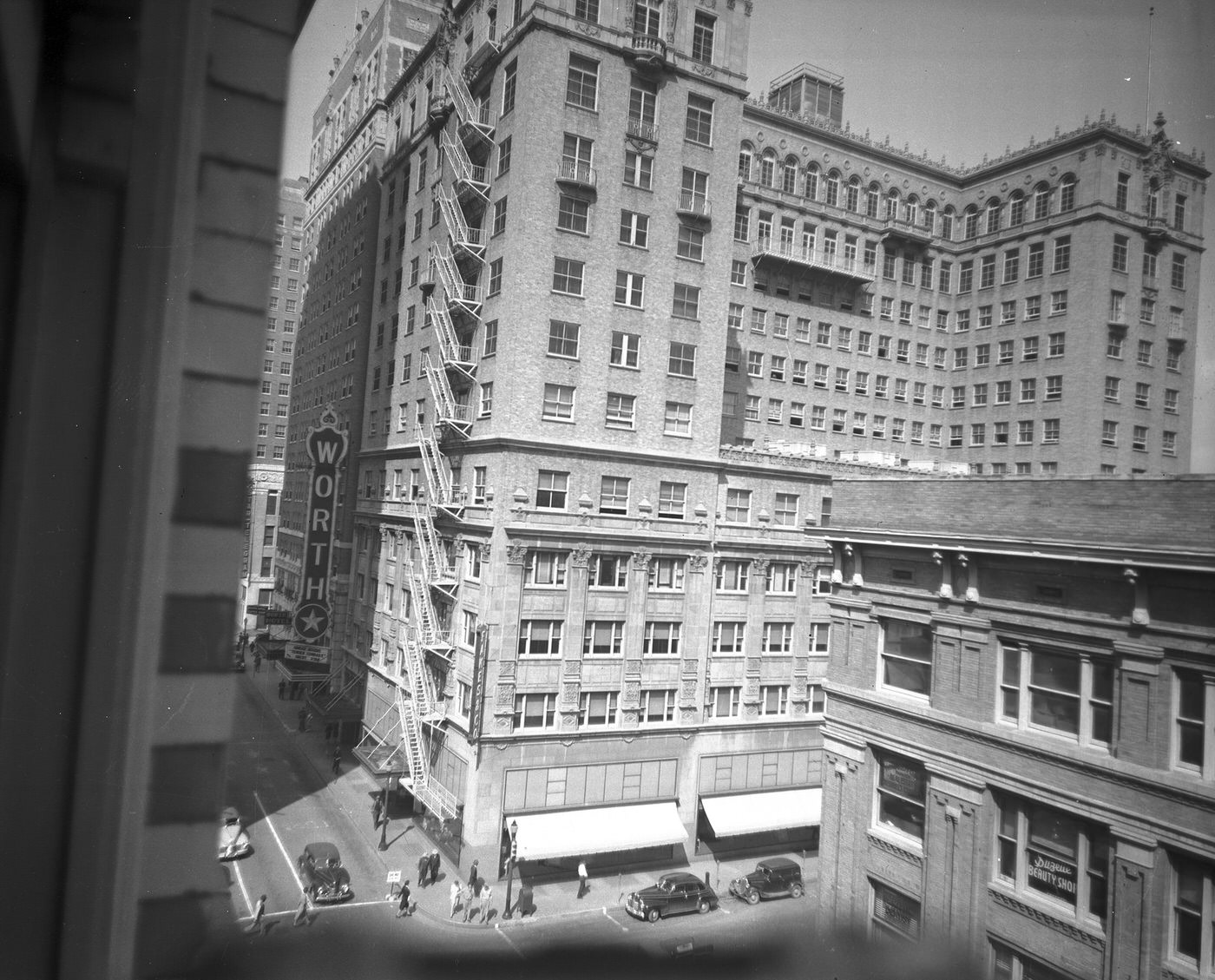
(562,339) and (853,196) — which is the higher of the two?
(853,196)

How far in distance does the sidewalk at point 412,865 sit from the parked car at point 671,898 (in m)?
0.37

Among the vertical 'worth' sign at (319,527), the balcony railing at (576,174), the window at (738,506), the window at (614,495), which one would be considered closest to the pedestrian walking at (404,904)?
the vertical 'worth' sign at (319,527)

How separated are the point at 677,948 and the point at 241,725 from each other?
4697 millimetres

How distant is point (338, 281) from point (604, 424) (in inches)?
216

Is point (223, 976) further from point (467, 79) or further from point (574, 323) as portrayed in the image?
point (467, 79)

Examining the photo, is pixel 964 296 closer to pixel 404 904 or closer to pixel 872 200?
pixel 872 200

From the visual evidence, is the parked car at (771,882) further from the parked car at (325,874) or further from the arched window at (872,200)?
the arched window at (872,200)

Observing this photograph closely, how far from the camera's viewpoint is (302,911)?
16.9 feet

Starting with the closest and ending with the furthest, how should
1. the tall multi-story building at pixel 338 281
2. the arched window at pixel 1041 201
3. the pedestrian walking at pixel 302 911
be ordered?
the pedestrian walking at pixel 302 911
the tall multi-story building at pixel 338 281
the arched window at pixel 1041 201

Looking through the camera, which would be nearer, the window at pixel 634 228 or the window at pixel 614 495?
the window at pixel 634 228

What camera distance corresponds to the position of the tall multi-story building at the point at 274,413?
24.1ft

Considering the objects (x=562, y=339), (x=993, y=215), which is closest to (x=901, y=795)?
(x=562, y=339)

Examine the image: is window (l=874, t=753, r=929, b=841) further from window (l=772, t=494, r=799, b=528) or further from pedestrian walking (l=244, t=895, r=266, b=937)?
window (l=772, t=494, r=799, b=528)

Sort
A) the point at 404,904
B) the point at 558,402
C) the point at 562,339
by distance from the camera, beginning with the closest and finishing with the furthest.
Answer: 1. the point at 404,904
2. the point at 562,339
3. the point at 558,402
